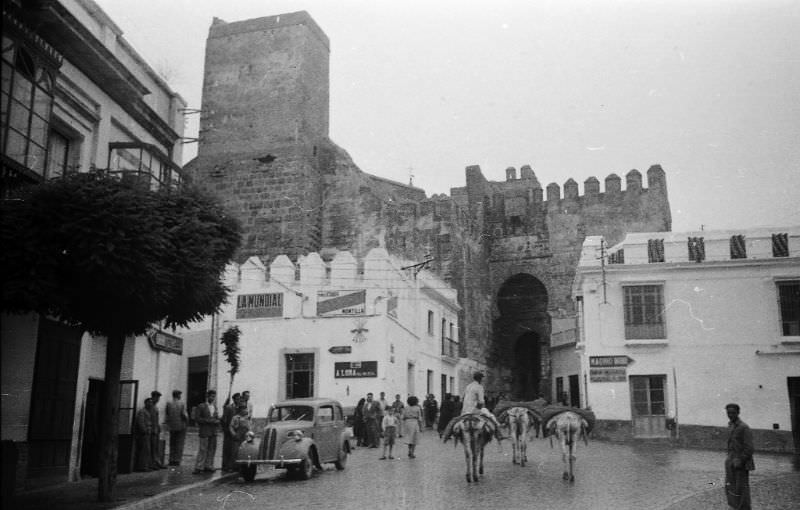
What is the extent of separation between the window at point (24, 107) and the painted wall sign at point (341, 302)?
12897mm

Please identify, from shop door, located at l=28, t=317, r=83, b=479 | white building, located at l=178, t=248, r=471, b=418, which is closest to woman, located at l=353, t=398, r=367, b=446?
white building, located at l=178, t=248, r=471, b=418

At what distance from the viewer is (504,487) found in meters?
10.3

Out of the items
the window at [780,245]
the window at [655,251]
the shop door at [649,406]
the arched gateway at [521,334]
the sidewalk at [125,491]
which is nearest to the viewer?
the sidewalk at [125,491]

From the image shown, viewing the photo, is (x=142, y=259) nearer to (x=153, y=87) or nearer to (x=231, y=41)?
(x=153, y=87)

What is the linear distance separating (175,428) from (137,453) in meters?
0.83

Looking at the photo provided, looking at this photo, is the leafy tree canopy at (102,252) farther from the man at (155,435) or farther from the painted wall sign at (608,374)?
the painted wall sign at (608,374)

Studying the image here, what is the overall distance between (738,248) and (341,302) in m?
11.2

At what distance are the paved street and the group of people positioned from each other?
31.0 inches

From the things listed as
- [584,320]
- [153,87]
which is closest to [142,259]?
[153,87]

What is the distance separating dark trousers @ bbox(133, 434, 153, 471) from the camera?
1233cm

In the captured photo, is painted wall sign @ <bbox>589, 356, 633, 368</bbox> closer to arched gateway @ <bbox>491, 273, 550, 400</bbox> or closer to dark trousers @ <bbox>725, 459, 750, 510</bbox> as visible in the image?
dark trousers @ <bbox>725, 459, 750, 510</bbox>

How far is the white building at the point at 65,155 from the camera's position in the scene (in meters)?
9.31

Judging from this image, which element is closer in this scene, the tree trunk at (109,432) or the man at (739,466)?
the man at (739,466)

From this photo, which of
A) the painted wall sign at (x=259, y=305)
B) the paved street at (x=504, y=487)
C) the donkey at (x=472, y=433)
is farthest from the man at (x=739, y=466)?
the painted wall sign at (x=259, y=305)
